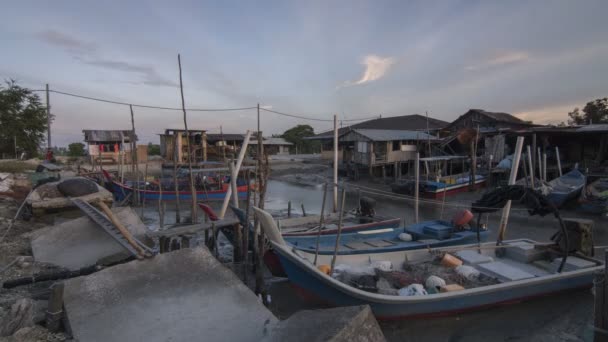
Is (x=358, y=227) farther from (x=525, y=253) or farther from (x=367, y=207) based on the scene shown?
(x=525, y=253)

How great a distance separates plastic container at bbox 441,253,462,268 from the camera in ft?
23.2

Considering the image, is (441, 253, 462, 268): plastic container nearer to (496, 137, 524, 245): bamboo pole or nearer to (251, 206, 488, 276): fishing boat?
(251, 206, 488, 276): fishing boat

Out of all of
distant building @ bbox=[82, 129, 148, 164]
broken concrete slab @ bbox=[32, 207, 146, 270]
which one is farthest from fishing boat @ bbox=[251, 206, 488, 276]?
distant building @ bbox=[82, 129, 148, 164]

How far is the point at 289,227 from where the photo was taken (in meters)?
10.5

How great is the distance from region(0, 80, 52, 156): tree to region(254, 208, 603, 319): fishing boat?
99.5 ft

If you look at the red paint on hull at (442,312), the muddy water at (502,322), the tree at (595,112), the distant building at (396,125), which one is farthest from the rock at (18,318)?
the tree at (595,112)

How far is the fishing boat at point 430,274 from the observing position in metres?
5.79

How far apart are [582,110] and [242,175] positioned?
3458cm

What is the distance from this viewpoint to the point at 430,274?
673cm

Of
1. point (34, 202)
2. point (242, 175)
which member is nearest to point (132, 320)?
point (34, 202)

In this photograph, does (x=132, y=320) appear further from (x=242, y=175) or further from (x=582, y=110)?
(x=582, y=110)

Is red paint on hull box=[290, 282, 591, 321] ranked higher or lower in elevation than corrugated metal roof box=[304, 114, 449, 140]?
lower

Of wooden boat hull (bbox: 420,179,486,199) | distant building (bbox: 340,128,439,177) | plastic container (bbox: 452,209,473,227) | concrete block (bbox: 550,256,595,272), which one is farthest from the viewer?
distant building (bbox: 340,128,439,177)

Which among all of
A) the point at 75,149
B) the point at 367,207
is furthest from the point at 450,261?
the point at 75,149
